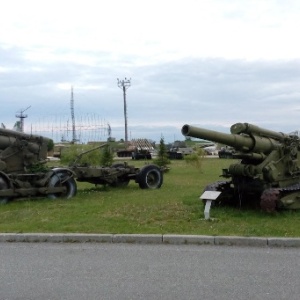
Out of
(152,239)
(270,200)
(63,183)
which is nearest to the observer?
(152,239)

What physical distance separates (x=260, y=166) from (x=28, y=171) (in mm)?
6366

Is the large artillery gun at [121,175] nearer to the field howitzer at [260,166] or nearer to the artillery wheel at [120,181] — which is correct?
the artillery wheel at [120,181]

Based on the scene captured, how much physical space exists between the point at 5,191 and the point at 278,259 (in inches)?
306

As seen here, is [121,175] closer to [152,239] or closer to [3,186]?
[3,186]

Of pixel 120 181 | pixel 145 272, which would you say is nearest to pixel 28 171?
pixel 120 181

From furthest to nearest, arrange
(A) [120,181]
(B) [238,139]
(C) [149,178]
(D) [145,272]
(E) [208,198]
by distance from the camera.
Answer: (A) [120,181]
(C) [149,178]
(B) [238,139]
(E) [208,198]
(D) [145,272]

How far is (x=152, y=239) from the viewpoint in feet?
26.5

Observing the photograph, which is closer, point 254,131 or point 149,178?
point 254,131

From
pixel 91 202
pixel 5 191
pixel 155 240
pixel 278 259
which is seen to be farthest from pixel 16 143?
pixel 278 259

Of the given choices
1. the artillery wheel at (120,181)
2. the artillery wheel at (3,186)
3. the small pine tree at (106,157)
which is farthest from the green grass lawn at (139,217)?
the small pine tree at (106,157)

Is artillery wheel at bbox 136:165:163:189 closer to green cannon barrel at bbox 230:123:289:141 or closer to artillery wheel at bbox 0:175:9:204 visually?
artillery wheel at bbox 0:175:9:204

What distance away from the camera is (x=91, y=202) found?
12.9 metres

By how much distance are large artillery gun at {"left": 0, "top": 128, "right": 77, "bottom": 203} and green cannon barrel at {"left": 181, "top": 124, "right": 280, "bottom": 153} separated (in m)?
5.06

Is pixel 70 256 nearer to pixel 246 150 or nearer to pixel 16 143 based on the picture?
pixel 246 150
